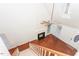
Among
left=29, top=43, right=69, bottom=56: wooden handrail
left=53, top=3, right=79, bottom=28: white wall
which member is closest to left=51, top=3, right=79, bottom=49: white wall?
left=53, top=3, right=79, bottom=28: white wall

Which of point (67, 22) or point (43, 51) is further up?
point (67, 22)

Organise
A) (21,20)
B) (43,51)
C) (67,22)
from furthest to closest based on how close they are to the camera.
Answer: (67,22), (21,20), (43,51)

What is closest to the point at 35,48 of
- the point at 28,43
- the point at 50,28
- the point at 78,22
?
the point at 28,43

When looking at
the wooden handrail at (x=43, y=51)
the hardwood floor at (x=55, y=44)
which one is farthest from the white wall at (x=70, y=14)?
the wooden handrail at (x=43, y=51)

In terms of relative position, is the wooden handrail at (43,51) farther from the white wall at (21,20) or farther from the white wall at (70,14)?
the white wall at (70,14)

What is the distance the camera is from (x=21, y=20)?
3.48 feet

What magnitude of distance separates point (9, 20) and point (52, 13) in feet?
1.28

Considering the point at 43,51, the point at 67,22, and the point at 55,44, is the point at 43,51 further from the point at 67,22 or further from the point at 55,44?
the point at 67,22

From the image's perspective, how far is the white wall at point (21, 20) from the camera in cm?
96

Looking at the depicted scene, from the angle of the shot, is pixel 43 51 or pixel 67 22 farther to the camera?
pixel 67 22

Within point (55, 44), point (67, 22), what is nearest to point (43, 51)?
point (55, 44)

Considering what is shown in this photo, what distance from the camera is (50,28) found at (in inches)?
49.1

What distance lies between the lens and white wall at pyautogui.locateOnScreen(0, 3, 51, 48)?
0.96m

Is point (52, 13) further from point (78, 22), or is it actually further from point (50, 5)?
point (78, 22)
